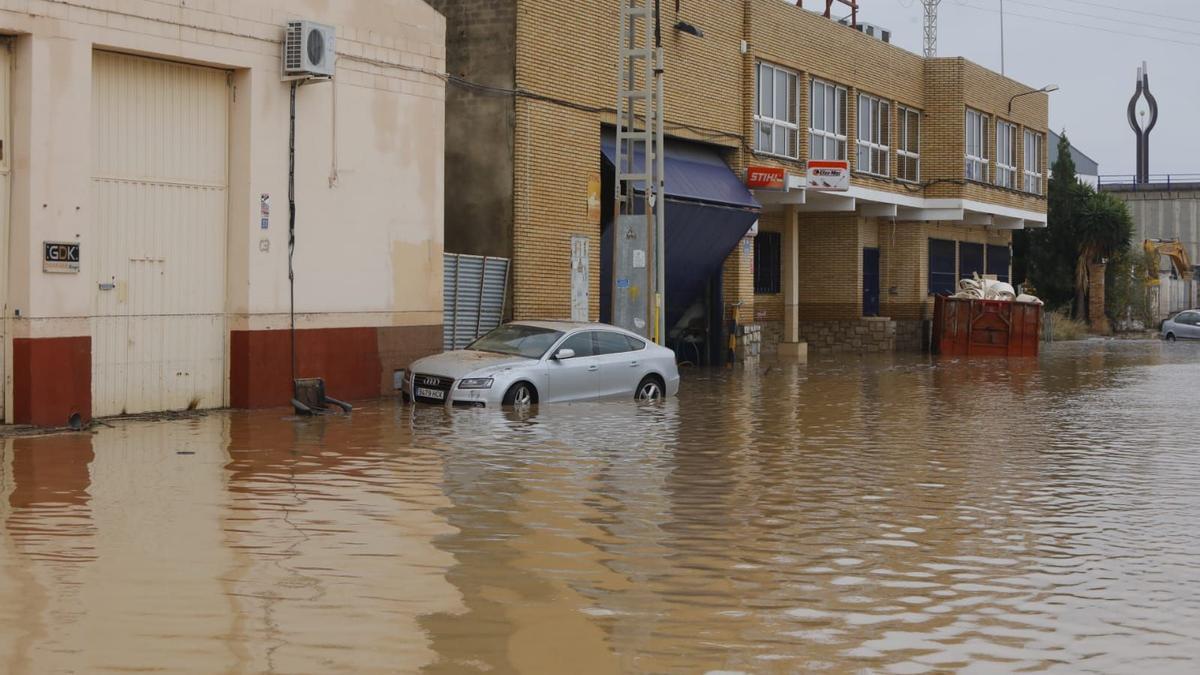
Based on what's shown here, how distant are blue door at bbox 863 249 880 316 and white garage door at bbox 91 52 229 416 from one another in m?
27.5

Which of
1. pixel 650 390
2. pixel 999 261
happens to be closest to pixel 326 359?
pixel 650 390

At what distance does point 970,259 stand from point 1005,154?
3.60m

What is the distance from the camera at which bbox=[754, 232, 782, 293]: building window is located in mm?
40375

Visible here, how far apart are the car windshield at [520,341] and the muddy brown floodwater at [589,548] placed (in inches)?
83.0

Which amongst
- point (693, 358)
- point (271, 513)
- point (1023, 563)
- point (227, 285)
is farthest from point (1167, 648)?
point (693, 358)

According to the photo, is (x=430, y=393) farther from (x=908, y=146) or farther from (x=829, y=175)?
(x=908, y=146)

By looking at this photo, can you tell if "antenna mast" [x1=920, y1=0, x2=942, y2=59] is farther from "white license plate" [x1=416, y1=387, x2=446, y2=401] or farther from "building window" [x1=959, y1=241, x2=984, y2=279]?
"white license plate" [x1=416, y1=387, x2=446, y2=401]

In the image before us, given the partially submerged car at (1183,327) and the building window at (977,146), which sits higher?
the building window at (977,146)

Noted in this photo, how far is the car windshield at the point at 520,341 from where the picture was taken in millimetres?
20234

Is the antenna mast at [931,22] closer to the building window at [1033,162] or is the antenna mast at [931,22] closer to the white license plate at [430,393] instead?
the building window at [1033,162]

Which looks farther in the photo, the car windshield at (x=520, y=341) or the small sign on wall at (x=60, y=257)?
the car windshield at (x=520, y=341)

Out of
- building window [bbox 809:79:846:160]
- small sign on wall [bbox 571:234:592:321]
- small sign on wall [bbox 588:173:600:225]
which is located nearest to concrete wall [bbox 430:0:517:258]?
small sign on wall [bbox 571:234:592:321]

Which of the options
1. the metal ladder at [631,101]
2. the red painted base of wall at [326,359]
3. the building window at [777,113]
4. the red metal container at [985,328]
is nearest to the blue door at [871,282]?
the red metal container at [985,328]

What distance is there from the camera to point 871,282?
44469 mm
